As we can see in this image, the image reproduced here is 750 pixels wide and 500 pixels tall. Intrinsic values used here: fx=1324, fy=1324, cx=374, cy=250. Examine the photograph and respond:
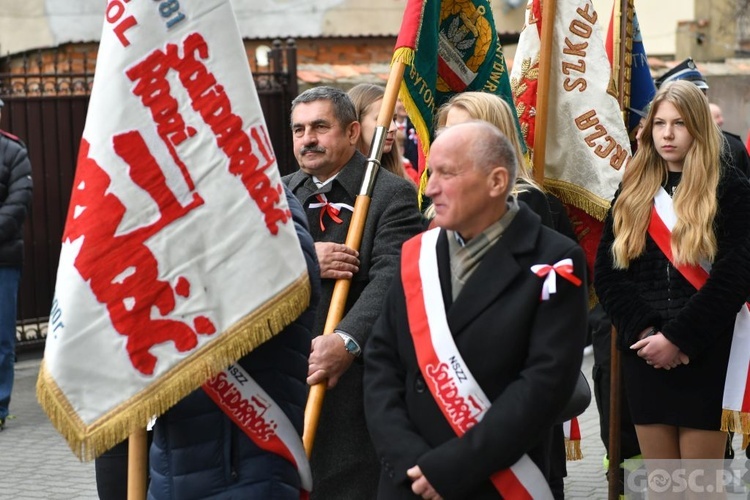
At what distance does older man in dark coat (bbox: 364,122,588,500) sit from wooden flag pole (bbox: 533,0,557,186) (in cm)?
264

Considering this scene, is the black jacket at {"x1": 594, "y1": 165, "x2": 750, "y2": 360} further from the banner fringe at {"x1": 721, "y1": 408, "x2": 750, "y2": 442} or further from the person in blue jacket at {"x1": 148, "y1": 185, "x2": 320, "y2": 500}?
the person in blue jacket at {"x1": 148, "y1": 185, "x2": 320, "y2": 500}

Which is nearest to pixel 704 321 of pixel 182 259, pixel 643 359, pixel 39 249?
pixel 643 359

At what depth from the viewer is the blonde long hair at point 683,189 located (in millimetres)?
5047

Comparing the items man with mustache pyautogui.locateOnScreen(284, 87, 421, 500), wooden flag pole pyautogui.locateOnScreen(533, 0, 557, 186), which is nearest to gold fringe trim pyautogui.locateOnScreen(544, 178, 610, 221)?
wooden flag pole pyautogui.locateOnScreen(533, 0, 557, 186)

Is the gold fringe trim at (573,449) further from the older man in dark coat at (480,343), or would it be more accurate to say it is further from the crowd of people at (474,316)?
the older man in dark coat at (480,343)

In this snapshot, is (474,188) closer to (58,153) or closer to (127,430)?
(127,430)

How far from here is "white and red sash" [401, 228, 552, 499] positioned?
3461mm

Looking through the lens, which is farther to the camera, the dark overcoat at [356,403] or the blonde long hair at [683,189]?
the blonde long hair at [683,189]

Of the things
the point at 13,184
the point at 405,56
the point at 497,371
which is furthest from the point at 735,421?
the point at 13,184

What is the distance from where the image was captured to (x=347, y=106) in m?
5.00

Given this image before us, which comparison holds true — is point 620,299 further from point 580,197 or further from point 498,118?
point 580,197

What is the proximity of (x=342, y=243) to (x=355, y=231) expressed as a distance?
0.17 metres

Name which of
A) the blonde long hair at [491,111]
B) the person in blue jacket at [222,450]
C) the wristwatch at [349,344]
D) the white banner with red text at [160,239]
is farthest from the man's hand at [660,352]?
the white banner with red text at [160,239]

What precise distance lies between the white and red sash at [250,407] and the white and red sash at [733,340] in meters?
2.00
